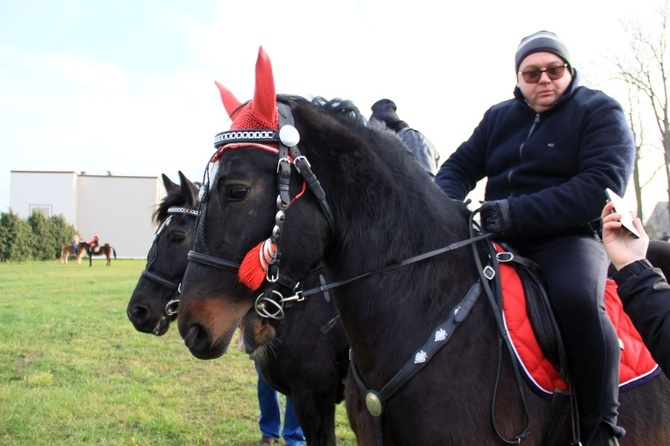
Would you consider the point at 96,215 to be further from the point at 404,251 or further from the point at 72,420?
the point at 404,251

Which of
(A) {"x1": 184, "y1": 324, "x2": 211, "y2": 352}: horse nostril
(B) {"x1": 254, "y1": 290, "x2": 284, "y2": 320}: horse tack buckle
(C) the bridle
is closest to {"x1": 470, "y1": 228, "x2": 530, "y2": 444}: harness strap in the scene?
(B) {"x1": 254, "y1": 290, "x2": 284, "y2": 320}: horse tack buckle

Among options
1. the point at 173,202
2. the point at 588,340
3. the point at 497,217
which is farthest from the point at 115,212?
the point at 588,340

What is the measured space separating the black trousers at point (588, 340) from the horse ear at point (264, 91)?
1.58m

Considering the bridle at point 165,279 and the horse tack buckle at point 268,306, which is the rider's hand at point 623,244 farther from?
the bridle at point 165,279

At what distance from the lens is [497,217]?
2.58 m

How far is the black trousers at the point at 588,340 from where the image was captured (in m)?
2.38

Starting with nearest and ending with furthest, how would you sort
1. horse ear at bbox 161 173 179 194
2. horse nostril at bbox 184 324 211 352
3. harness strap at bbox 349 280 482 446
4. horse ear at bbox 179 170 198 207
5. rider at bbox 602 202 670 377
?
1. rider at bbox 602 202 670 377
2. horse nostril at bbox 184 324 211 352
3. harness strap at bbox 349 280 482 446
4. horse ear at bbox 179 170 198 207
5. horse ear at bbox 161 173 179 194

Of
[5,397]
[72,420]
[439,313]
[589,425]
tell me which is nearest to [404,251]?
[439,313]

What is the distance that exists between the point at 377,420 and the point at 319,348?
6.29 ft

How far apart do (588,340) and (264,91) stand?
6.19 ft

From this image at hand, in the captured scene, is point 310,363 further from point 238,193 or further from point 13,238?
point 13,238

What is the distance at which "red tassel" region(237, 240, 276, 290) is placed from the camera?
219 cm

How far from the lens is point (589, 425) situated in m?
2.42

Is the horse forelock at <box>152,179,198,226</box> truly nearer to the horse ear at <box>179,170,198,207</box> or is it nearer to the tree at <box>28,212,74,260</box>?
the horse ear at <box>179,170,198,207</box>
